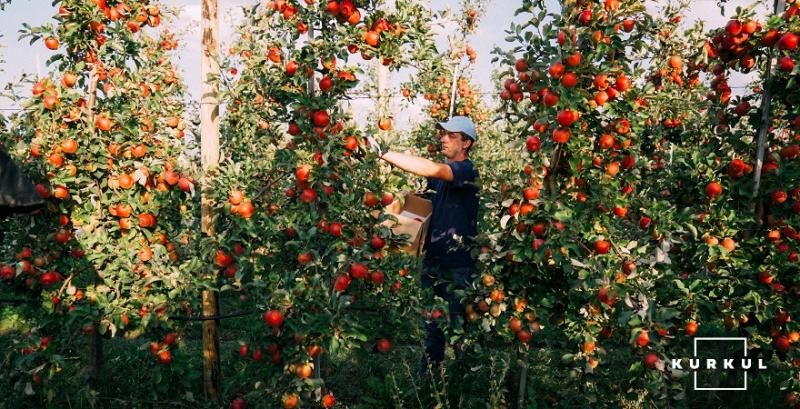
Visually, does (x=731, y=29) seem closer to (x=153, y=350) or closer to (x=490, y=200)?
(x=490, y=200)

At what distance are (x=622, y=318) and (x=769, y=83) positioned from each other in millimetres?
2082

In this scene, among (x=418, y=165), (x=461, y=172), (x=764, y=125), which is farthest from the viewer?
(x=461, y=172)

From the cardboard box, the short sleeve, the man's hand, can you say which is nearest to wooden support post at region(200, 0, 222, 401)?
the man's hand

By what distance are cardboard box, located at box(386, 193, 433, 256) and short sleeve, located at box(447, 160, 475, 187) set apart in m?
0.29

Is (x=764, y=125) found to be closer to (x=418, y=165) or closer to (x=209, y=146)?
(x=418, y=165)

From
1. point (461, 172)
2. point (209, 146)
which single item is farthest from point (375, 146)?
point (209, 146)

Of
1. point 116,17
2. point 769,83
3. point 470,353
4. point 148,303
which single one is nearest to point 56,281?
point 148,303

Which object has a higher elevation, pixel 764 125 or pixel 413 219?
pixel 764 125

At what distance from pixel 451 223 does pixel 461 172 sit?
0.43m

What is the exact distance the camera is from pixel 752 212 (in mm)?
4117

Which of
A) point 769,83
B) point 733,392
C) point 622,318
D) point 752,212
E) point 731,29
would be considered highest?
point 731,29

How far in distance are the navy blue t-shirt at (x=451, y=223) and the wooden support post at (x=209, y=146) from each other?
66.3 inches

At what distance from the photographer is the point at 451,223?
14.9ft

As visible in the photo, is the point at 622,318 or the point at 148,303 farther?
the point at 148,303
